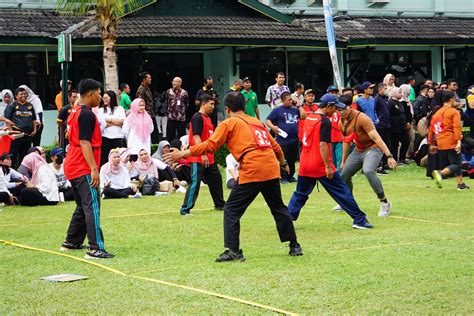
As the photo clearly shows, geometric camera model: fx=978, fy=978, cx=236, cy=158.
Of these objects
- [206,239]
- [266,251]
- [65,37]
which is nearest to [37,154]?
[65,37]

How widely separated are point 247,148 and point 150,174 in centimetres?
890

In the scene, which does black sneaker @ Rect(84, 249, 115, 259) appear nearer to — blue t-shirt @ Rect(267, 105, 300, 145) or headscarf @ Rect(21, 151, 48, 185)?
headscarf @ Rect(21, 151, 48, 185)

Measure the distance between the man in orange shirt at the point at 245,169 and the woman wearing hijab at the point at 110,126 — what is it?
9535 mm

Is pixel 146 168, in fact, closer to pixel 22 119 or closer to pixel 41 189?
pixel 41 189

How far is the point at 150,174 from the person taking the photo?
19.2m

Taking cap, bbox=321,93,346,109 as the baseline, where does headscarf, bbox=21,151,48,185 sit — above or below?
below

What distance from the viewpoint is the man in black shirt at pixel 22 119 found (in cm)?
2011

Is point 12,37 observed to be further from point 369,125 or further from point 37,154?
point 369,125

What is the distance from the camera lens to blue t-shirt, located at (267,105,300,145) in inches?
790

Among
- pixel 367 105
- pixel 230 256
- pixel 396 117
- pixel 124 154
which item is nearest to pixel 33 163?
pixel 124 154

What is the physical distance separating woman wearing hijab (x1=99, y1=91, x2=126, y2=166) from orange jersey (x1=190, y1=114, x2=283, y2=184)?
9608 mm

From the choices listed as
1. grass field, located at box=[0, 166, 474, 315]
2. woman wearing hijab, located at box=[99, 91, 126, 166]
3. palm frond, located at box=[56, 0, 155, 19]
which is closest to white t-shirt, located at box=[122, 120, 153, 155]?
woman wearing hijab, located at box=[99, 91, 126, 166]

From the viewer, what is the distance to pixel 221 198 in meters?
15.4

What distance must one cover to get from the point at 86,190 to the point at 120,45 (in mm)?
15109
